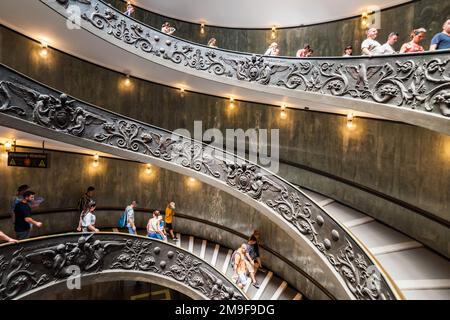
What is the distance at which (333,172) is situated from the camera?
30.8 ft

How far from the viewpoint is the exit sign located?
8.38 m

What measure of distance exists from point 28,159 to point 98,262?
14.1 feet

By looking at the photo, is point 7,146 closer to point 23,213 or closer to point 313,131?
point 23,213

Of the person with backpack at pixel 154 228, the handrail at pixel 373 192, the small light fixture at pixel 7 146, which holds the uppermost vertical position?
the small light fixture at pixel 7 146

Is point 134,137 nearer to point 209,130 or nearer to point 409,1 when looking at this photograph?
point 209,130

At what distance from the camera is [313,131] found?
998cm

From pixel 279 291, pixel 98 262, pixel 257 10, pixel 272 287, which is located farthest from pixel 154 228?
pixel 257 10

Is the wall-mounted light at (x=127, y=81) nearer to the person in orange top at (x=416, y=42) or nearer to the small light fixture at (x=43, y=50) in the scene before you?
the small light fixture at (x=43, y=50)

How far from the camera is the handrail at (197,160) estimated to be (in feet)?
17.6

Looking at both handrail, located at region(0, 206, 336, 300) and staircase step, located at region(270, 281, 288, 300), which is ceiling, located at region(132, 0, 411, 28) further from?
staircase step, located at region(270, 281, 288, 300)

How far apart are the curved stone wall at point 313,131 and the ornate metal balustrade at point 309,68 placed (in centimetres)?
264

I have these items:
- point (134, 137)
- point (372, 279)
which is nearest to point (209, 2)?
point (134, 137)

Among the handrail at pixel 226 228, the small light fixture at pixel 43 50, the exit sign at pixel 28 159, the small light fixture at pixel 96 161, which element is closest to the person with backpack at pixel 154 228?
the handrail at pixel 226 228

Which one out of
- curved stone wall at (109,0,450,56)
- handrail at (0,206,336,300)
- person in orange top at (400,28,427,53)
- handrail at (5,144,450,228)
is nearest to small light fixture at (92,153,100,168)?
handrail at (5,144,450,228)
